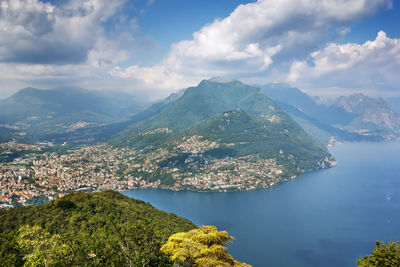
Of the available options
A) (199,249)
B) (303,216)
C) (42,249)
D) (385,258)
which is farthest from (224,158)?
(199,249)

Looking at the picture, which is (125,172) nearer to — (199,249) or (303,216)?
(303,216)

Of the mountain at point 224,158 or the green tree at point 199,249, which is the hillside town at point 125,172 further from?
the green tree at point 199,249

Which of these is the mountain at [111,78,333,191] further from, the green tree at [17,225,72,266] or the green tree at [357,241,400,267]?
the green tree at [17,225,72,266]

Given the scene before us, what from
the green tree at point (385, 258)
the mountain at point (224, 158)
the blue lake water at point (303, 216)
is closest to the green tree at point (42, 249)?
the green tree at point (385, 258)

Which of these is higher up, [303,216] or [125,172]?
[125,172]

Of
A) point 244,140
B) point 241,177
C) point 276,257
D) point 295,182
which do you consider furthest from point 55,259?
point 244,140
